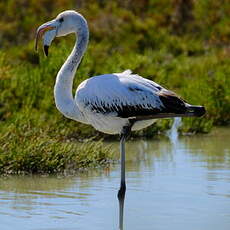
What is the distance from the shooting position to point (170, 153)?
10.2 meters

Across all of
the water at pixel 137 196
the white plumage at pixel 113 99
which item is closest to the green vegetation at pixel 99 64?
the water at pixel 137 196

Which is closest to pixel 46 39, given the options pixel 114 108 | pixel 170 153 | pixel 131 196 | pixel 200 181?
pixel 114 108

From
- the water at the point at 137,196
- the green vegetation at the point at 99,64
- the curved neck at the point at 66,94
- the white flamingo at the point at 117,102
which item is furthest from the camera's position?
the green vegetation at the point at 99,64

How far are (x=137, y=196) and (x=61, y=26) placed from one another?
5.68ft

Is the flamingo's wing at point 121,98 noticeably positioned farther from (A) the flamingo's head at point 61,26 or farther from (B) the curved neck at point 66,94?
(A) the flamingo's head at point 61,26

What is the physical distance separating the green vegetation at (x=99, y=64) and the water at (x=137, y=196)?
1.31 feet

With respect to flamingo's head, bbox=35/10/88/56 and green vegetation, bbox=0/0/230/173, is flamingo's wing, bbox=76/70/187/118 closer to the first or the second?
flamingo's head, bbox=35/10/88/56

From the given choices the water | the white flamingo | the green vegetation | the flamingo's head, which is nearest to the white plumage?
the white flamingo

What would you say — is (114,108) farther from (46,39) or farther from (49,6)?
(49,6)

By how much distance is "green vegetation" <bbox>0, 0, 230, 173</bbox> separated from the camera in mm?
9227

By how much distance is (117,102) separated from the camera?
730 cm

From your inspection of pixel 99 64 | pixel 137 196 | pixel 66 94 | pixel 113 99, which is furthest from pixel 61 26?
pixel 99 64

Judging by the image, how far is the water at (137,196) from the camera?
22.6 feet

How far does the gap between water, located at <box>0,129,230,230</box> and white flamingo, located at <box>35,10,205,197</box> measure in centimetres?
41
